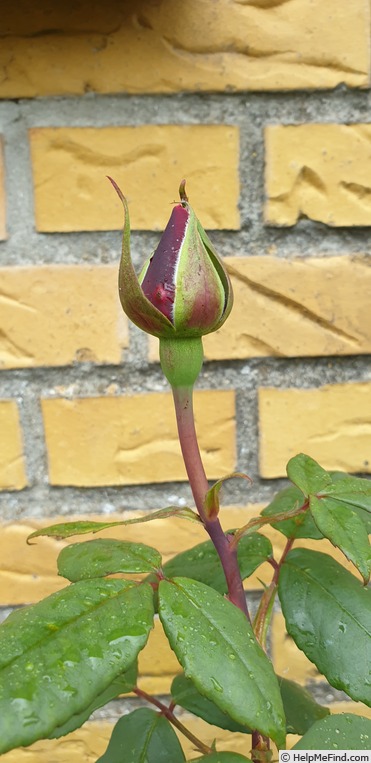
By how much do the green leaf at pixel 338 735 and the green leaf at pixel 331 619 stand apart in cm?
1

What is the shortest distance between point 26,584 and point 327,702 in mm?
261

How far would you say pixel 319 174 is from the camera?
49 centimetres

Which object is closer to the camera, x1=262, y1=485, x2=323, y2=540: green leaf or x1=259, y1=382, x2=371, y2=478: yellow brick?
x1=262, y1=485, x2=323, y2=540: green leaf

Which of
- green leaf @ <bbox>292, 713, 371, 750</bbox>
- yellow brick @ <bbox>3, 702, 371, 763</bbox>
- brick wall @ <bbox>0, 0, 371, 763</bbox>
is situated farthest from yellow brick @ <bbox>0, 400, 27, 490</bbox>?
green leaf @ <bbox>292, 713, 371, 750</bbox>

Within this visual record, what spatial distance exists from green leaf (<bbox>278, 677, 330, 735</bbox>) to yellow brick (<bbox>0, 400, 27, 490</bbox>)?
24cm

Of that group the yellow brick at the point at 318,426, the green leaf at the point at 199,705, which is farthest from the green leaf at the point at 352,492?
the yellow brick at the point at 318,426

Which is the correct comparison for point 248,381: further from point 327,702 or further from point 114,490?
point 327,702

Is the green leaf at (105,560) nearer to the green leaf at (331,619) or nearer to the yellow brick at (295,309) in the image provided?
the green leaf at (331,619)

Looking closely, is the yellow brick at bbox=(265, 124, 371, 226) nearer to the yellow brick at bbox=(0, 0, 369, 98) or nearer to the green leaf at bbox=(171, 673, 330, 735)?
the yellow brick at bbox=(0, 0, 369, 98)

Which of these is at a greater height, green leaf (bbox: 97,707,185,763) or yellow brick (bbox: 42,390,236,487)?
yellow brick (bbox: 42,390,236,487)

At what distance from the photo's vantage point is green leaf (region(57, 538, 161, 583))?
0.28 m

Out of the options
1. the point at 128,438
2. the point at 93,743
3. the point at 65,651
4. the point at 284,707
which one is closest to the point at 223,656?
the point at 65,651

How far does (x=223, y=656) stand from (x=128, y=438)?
0.30m

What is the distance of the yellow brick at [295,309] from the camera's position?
1.63 feet
